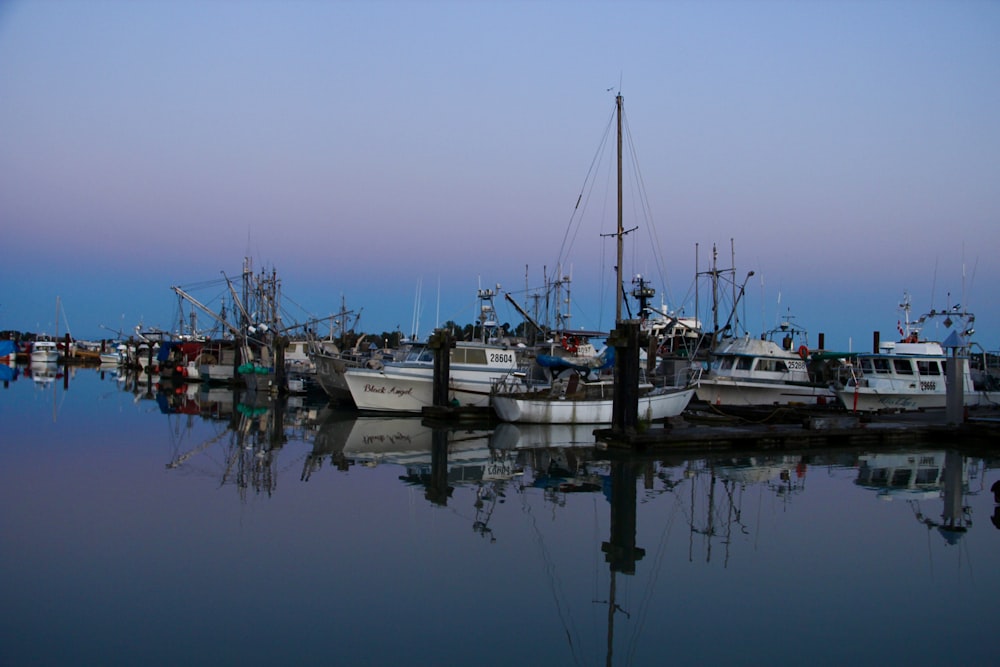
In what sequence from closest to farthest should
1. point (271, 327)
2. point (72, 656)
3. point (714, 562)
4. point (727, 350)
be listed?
1. point (72, 656)
2. point (714, 562)
3. point (727, 350)
4. point (271, 327)

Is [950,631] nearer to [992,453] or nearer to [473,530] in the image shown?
[473,530]

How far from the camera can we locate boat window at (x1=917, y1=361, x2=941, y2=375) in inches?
1275

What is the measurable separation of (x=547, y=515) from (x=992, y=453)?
1452cm

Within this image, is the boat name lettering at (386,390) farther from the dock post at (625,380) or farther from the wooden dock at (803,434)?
the dock post at (625,380)

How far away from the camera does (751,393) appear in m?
33.1

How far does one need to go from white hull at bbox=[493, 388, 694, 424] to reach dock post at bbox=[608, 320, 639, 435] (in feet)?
16.6

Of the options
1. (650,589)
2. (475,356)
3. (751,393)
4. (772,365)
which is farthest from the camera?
(772,365)

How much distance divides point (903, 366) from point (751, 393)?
565 centimetres

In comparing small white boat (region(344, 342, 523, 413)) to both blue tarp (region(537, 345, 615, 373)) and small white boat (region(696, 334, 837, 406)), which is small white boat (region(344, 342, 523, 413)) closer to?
blue tarp (region(537, 345, 615, 373))

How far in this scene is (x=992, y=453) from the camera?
71.8 ft

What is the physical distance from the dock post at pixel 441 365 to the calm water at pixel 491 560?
333 inches

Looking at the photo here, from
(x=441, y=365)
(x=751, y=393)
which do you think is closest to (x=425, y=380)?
(x=441, y=365)

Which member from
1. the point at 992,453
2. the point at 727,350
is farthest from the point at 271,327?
the point at 992,453

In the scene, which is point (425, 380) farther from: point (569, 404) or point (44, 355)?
point (44, 355)
